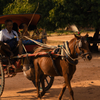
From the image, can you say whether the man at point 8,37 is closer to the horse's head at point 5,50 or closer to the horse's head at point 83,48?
the horse's head at point 5,50

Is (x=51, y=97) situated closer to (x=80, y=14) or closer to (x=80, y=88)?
(x=80, y=88)

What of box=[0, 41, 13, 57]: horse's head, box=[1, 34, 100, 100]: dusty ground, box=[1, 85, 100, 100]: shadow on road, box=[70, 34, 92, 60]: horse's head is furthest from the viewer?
box=[1, 34, 100, 100]: dusty ground

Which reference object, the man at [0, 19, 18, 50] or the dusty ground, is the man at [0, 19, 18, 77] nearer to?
the man at [0, 19, 18, 50]

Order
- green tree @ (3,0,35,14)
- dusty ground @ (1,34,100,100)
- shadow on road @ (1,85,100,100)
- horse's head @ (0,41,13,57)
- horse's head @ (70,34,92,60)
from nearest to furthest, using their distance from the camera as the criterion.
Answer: horse's head @ (70,34,92,60) → horse's head @ (0,41,13,57) → shadow on road @ (1,85,100,100) → dusty ground @ (1,34,100,100) → green tree @ (3,0,35,14)

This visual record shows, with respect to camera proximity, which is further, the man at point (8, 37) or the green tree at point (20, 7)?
the green tree at point (20, 7)

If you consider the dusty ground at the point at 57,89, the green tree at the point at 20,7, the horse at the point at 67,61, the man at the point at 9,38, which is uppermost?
the green tree at the point at 20,7

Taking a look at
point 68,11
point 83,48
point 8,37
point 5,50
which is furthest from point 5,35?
point 68,11

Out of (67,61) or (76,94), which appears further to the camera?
(76,94)

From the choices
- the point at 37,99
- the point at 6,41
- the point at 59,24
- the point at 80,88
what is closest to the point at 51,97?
the point at 37,99

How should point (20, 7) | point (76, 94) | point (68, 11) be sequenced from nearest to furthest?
point (76, 94)
point (68, 11)
point (20, 7)

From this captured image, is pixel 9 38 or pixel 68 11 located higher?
pixel 68 11

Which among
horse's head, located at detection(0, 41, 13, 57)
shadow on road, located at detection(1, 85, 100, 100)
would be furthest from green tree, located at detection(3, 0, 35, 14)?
shadow on road, located at detection(1, 85, 100, 100)

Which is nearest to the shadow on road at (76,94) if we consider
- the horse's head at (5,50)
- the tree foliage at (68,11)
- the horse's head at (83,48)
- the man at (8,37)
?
the horse's head at (5,50)

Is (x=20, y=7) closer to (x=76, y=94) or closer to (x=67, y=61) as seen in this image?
(x=76, y=94)
